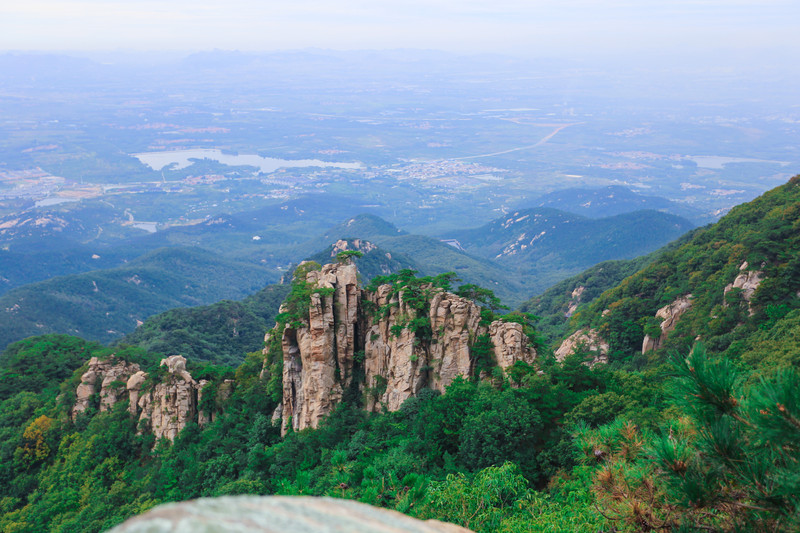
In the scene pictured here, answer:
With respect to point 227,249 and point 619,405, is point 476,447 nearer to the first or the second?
point 619,405

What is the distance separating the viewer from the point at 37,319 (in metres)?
81.8

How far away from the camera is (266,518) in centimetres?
379

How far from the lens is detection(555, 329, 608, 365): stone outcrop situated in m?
40.3

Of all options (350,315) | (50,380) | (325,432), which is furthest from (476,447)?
(50,380)

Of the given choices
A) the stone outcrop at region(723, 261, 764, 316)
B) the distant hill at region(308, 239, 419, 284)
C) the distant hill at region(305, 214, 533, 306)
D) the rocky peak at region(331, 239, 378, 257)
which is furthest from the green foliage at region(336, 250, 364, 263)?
the distant hill at region(305, 214, 533, 306)

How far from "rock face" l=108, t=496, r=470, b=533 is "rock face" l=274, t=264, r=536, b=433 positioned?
20154 mm

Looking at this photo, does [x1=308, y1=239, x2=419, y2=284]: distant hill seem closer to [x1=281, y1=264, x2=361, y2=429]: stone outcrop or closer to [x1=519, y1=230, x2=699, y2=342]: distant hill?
[x1=519, y1=230, x2=699, y2=342]: distant hill

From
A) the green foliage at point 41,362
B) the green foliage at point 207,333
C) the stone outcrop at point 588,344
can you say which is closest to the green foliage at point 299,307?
the stone outcrop at point 588,344

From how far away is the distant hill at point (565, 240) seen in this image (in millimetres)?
129000

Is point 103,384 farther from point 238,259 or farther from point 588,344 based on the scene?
point 238,259

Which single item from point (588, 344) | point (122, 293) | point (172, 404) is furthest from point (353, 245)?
point (172, 404)

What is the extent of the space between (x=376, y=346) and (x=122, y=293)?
3502 inches

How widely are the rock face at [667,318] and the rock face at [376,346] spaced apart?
17.7m

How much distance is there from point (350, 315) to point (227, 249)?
463 ft
